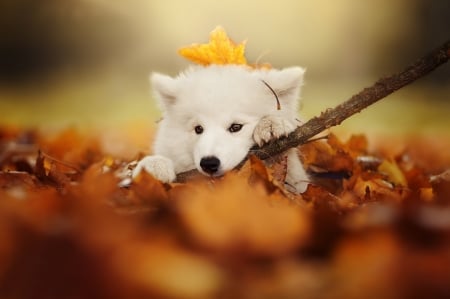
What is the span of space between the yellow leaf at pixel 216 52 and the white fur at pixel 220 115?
7 centimetres

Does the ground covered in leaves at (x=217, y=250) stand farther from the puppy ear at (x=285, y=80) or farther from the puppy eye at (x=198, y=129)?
the puppy ear at (x=285, y=80)

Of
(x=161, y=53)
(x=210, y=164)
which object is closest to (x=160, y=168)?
(x=210, y=164)

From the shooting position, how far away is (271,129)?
2223mm

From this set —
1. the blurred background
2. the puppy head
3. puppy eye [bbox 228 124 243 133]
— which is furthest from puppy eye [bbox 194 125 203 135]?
the blurred background

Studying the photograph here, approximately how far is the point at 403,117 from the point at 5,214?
16.7 ft

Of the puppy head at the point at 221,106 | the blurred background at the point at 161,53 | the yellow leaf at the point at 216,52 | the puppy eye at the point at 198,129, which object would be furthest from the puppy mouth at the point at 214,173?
the blurred background at the point at 161,53

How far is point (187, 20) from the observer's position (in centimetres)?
477

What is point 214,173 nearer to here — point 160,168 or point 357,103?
point 160,168

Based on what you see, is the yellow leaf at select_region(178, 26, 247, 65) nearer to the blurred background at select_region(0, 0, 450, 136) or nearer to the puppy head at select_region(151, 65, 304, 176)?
the puppy head at select_region(151, 65, 304, 176)

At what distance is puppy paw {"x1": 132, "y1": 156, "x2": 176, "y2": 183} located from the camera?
2.18 m

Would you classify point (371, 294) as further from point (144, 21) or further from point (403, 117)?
point (403, 117)

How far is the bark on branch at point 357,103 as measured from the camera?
194 centimetres

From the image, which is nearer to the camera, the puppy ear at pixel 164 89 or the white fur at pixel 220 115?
the white fur at pixel 220 115

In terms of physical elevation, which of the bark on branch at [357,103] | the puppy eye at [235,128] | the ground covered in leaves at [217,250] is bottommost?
the ground covered in leaves at [217,250]
